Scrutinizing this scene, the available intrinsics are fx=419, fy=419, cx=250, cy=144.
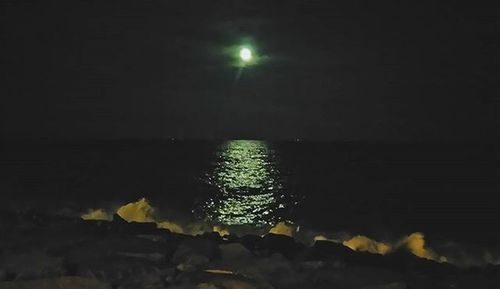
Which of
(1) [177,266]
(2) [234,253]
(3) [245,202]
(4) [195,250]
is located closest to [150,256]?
(1) [177,266]

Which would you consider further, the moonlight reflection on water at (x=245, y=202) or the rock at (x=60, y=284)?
the moonlight reflection on water at (x=245, y=202)

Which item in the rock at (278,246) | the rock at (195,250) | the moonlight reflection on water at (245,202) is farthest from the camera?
the moonlight reflection on water at (245,202)

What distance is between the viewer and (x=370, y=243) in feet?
90.8

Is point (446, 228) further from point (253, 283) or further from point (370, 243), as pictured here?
point (253, 283)

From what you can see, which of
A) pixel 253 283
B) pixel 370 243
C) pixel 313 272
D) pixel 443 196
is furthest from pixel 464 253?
pixel 443 196

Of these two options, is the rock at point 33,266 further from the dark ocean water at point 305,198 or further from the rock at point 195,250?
the dark ocean water at point 305,198

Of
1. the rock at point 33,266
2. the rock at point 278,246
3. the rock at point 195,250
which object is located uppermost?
the rock at point 278,246

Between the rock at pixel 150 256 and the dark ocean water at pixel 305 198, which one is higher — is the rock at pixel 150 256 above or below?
below

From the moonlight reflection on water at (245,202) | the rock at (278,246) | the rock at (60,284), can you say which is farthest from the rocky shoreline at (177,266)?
the moonlight reflection on water at (245,202)

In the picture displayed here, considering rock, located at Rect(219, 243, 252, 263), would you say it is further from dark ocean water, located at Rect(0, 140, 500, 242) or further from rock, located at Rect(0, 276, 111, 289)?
dark ocean water, located at Rect(0, 140, 500, 242)

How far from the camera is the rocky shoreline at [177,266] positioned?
10258mm

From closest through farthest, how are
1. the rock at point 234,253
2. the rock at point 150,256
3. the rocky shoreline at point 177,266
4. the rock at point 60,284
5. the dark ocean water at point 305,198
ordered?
the rock at point 60,284, the rocky shoreline at point 177,266, the rock at point 150,256, the rock at point 234,253, the dark ocean water at point 305,198

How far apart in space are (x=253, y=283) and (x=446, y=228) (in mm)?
34158

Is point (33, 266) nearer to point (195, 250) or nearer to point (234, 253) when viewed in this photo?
point (195, 250)
